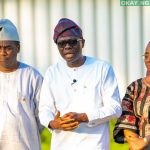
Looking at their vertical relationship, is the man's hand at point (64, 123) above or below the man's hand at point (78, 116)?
below

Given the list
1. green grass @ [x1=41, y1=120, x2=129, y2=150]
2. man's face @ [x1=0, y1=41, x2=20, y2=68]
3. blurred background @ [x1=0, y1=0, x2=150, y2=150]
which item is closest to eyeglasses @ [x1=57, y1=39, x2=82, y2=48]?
man's face @ [x1=0, y1=41, x2=20, y2=68]

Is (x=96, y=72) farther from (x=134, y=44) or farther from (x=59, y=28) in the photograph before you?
(x=134, y=44)

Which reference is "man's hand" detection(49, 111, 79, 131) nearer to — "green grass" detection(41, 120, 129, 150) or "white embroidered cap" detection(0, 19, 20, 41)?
A: "white embroidered cap" detection(0, 19, 20, 41)

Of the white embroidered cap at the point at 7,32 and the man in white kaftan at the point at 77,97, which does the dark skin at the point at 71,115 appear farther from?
the white embroidered cap at the point at 7,32

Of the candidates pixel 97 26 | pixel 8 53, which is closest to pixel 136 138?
pixel 8 53

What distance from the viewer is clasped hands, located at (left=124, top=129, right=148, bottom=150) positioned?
528 centimetres

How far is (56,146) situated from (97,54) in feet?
13.6

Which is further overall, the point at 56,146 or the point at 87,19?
the point at 87,19

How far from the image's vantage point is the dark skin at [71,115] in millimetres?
5133

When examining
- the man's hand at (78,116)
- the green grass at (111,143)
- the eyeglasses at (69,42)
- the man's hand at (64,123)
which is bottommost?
the green grass at (111,143)

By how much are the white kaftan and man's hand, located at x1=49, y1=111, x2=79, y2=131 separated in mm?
71

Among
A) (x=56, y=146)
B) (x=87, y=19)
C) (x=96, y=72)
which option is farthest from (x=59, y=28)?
(x=87, y=19)

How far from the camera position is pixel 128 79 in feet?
30.8

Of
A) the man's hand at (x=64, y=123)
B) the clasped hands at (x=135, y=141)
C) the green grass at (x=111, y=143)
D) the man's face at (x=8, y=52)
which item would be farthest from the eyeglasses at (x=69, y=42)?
the green grass at (x=111, y=143)
